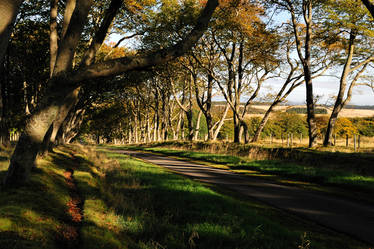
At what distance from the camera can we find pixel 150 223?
5.04 metres

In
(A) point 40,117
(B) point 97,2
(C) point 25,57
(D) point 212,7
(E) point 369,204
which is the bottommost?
(E) point 369,204

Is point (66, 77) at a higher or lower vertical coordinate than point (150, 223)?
higher

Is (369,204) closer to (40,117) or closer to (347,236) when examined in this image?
(347,236)

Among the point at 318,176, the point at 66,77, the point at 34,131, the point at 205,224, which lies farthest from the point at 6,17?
the point at 318,176

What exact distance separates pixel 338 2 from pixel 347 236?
17.0 meters

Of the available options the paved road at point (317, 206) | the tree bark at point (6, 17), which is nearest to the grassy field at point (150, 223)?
the paved road at point (317, 206)

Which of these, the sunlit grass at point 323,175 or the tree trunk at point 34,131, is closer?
the tree trunk at point 34,131

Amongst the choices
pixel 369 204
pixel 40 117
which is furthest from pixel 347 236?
pixel 40 117

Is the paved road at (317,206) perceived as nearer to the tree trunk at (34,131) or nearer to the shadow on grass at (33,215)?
the shadow on grass at (33,215)

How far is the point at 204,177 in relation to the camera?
36.5 ft

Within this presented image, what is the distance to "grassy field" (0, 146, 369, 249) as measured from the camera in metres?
4.02

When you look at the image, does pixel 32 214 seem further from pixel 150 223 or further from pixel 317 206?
pixel 317 206

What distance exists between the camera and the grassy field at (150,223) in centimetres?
402

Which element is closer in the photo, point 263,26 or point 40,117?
point 40,117
